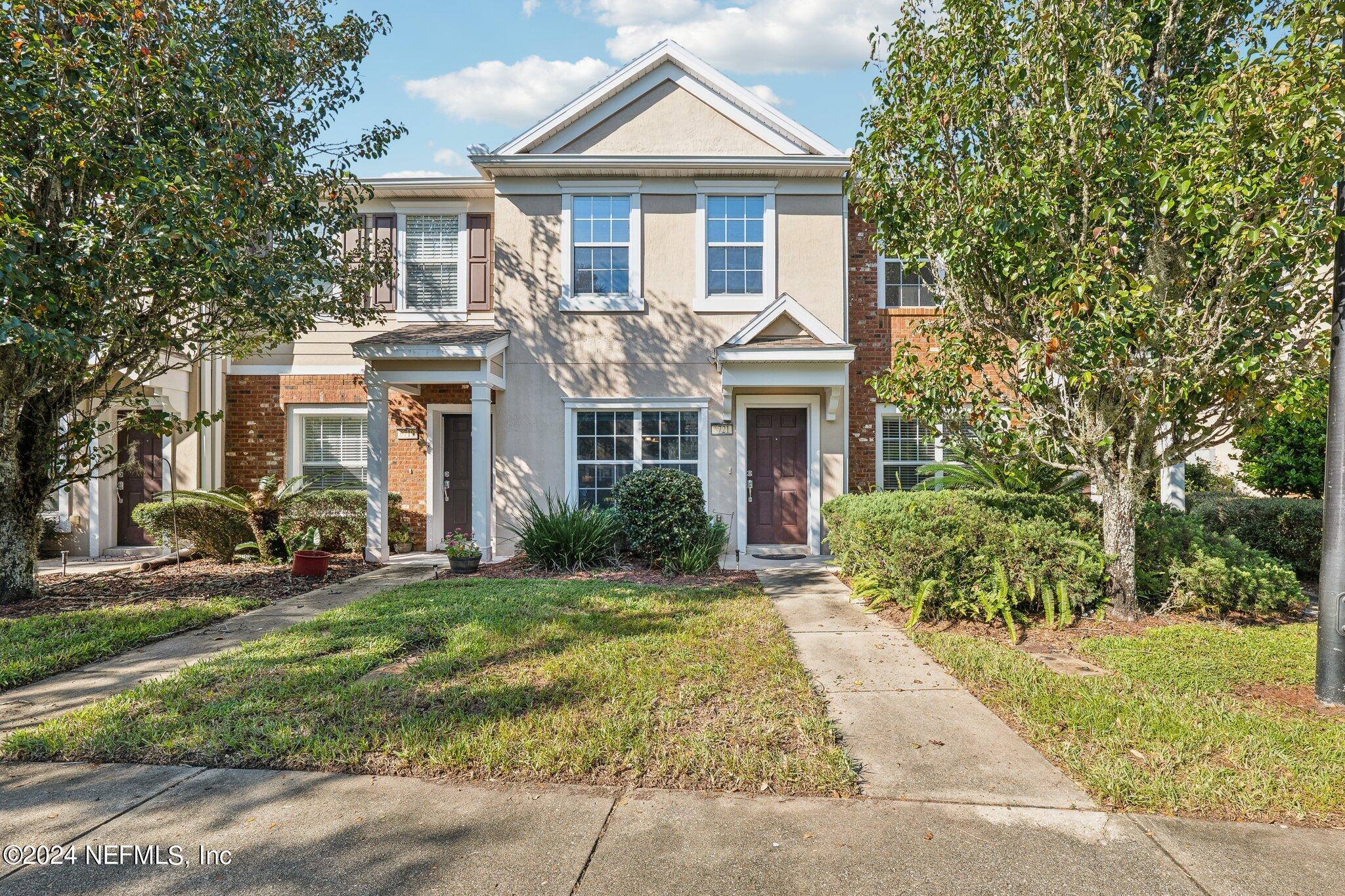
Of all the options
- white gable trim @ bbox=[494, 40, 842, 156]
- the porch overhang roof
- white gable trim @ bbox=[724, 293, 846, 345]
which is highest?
white gable trim @ bbox=[494, 40, 842, 156]

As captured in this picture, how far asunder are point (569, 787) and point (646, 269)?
8374 mm

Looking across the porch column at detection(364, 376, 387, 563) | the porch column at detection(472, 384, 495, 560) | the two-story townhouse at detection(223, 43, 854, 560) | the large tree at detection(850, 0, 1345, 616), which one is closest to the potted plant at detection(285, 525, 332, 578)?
the porch column at detection(364, 376, 387, 563)

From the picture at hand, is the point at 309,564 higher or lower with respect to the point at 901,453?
lower

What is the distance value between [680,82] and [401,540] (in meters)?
8.14

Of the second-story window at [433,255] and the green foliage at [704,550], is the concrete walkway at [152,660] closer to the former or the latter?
the green foliage at [704,550]

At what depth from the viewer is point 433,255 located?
11195mm

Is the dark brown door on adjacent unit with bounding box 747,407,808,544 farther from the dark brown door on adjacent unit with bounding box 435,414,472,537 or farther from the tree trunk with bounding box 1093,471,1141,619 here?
the tree trunk with bounding box 1093,471,1141,619

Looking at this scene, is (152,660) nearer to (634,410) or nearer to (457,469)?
(457,469)

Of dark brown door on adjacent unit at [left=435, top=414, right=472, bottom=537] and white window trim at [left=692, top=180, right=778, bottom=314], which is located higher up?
white window trim at [left=692, top=180, right=778, bottom=314]

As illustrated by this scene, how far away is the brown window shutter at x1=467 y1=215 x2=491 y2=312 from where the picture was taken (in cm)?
1103

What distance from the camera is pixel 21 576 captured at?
A: 7.25m

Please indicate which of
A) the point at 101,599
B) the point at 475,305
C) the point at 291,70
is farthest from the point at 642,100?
the point at 101,599

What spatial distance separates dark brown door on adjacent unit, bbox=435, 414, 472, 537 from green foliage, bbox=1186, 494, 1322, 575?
9.93 m

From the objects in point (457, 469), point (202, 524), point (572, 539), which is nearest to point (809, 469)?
point (572, 539)
